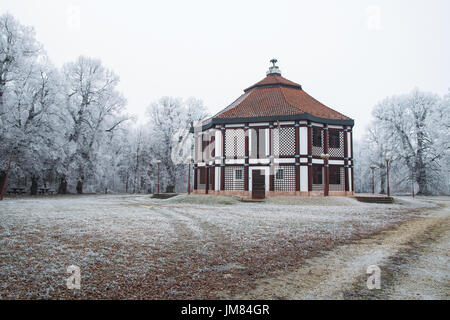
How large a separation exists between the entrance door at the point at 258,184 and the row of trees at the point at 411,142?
1996cm

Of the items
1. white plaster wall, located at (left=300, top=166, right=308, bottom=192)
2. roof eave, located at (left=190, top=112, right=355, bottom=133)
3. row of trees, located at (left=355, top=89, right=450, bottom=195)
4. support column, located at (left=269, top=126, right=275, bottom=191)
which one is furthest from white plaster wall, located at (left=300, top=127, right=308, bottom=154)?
row of trees, located at (left=355, top=89, right=450, bottom=195)

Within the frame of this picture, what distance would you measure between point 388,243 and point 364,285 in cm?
350

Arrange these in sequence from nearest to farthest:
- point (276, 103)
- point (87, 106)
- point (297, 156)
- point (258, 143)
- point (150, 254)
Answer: point (150, 254) → point (297, 156) → point (258, 143) → point (276, 103) → point (87, 106)

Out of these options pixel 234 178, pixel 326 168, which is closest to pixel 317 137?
pixel 326 168

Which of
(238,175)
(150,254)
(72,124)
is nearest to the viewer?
(150,254)

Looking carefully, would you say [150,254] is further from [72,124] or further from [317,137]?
[72,124]

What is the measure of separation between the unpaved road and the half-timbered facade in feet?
53.8

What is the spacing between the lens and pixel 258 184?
2366 centimetres

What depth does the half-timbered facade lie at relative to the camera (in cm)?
2440

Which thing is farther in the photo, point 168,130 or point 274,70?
point 168,130

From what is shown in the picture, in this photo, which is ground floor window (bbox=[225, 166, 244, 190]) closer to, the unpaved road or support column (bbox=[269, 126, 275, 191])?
support column (bbox=[269, 126, 275, 191])

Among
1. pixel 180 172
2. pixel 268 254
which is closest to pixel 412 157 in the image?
pixel 180 172

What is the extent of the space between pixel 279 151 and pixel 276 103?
5.33 metres

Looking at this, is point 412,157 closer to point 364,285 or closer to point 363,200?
point 363,200
